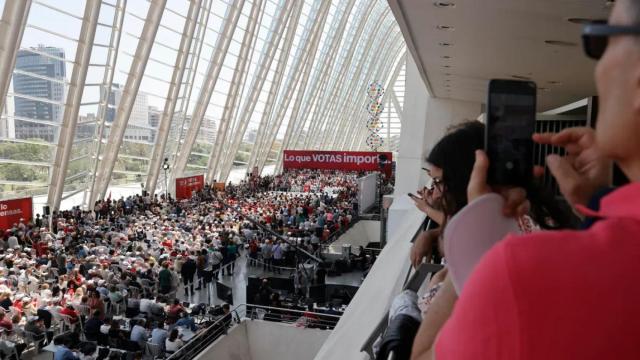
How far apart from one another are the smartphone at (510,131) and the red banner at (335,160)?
30.3 metres

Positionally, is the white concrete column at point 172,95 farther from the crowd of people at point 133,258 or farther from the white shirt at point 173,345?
the white shirt at point 173,345

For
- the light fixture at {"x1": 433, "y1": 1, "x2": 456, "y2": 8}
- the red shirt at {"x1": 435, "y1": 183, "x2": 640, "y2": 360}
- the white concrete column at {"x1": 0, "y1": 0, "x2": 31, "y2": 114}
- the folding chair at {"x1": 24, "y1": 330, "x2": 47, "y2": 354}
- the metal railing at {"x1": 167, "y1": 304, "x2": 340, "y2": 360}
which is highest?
the white concrete column at {"x1": 0, "y1": 0, "x2": 31, "y2": 114}

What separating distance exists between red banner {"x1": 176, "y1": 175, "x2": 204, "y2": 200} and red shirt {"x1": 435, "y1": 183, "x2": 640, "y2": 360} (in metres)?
25.4

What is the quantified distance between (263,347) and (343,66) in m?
34.9

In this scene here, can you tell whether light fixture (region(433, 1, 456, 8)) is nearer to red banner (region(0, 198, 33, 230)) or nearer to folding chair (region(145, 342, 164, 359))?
folding chair (region(145, 342, 164, 359))

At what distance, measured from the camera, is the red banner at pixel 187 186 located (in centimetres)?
2527

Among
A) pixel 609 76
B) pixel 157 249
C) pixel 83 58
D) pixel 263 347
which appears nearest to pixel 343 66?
pixel 83 58

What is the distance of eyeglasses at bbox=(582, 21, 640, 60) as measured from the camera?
0.73m

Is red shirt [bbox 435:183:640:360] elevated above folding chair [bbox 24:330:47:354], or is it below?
above

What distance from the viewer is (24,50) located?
1585 centimetres

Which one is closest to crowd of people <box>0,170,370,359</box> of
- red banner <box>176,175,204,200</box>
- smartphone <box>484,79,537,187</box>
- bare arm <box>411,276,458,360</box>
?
red banner <box>176,175,204,200</box>

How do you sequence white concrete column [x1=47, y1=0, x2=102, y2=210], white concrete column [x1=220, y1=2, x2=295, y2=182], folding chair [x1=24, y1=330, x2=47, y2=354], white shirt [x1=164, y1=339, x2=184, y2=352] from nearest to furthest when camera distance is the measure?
folding chair [x1=24, y1=330, x2=47, y2=354]
white shirt [x1=164, y1=339, x2=184, y2=352]
white concrete column [x1=47, y1=0, x2=102, y2=210]
white concrete column [x1=220, y1=2, x2=295, y2=182]

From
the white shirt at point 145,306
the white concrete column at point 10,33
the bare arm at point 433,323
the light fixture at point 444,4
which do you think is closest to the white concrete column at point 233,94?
the white concrete column at point 10,33

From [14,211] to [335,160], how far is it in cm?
1929
